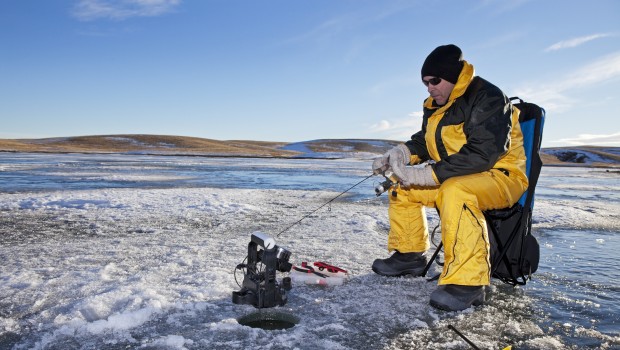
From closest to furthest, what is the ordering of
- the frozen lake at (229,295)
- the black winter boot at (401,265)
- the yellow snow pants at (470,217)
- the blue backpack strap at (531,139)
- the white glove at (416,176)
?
the frozen lake at (229,295), the yellow snow pants at (470,217), the white glove at (416,176), the blue backpack strap at (531,139), the black winter boot at (401,265)

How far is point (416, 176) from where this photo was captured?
2881 mm

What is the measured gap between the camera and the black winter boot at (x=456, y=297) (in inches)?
101

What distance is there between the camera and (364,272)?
339cm

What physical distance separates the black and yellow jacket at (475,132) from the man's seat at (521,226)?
176mm

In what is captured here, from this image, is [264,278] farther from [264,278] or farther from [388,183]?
[388,183]

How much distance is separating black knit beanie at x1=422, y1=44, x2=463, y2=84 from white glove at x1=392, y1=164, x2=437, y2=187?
620 millimetres

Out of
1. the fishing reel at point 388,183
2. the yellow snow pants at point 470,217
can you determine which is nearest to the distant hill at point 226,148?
the fishing reel at point 388,183

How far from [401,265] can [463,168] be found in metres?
1.00

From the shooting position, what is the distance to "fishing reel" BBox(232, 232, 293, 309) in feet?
8.14

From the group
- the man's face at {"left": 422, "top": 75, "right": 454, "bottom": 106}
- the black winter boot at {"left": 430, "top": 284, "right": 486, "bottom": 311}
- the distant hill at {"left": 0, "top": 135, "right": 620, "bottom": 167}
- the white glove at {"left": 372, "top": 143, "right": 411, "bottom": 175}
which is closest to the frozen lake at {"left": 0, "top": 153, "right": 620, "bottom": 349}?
the black winter boot at {"left": 430, "top": 284, "right": 486, "bottom": 311}

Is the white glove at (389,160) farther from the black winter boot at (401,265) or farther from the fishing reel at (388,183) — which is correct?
the black winter boot at (401,265)

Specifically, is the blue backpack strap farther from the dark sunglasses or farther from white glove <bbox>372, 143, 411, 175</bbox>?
white glove <bbox>372, 143, 411, 175</bbox>

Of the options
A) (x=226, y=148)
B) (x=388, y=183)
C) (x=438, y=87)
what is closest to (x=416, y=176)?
(x=388, y=183)

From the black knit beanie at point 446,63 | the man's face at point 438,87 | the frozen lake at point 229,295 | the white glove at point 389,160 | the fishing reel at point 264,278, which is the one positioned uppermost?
the black knit beanie at point 446,63
